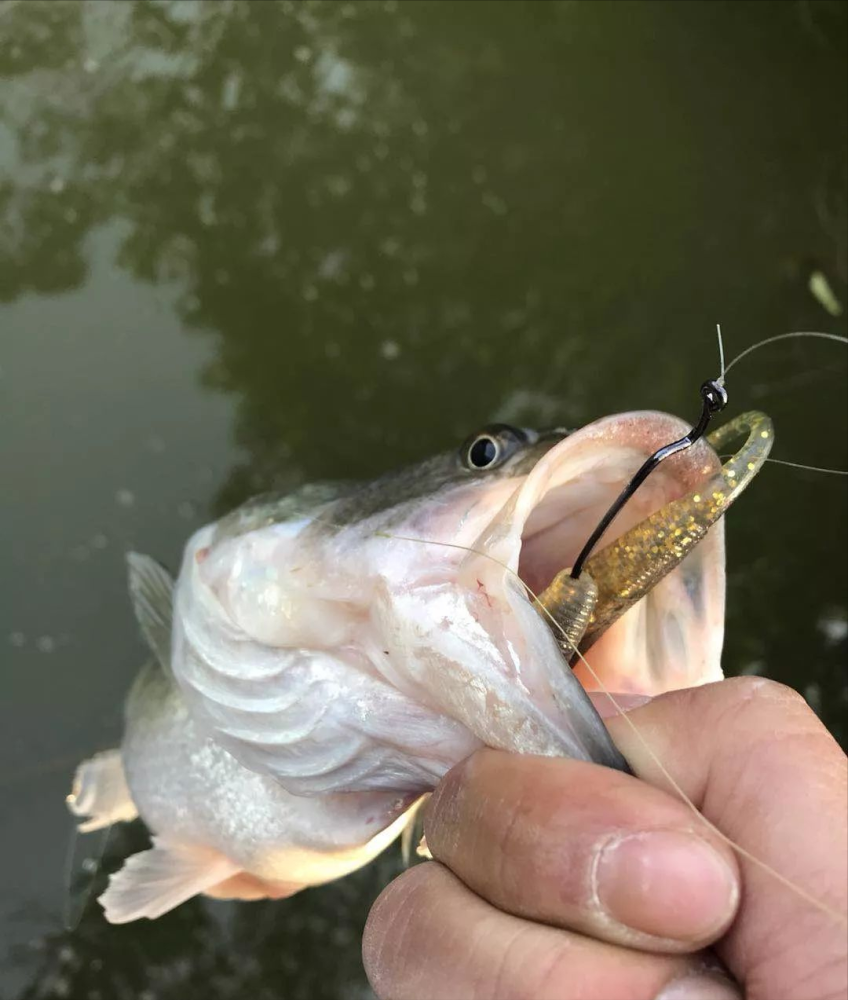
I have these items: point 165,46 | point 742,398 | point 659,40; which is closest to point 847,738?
point 742,398

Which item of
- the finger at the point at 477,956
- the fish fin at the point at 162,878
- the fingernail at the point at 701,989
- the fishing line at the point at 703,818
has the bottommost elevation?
the fish fin at the point at 162,878

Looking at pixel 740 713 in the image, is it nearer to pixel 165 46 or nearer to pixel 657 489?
pixel 657 489

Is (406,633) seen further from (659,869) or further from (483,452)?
(659,869)

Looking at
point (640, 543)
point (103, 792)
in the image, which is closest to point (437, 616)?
point (640, 543)

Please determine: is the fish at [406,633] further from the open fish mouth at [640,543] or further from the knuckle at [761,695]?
the knuckle at [761,695]

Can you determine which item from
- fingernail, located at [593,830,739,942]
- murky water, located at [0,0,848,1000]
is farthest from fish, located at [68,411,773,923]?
murky water, located at [0,0,848,1000]

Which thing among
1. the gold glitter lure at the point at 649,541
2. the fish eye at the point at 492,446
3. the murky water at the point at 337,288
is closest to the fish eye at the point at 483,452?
the fish eye at the point at 492,446

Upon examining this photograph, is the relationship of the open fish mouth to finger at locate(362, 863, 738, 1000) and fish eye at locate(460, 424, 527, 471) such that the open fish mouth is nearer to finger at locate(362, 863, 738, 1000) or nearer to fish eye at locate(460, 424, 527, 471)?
fish eye at locate(460, 424, 527, 471)
